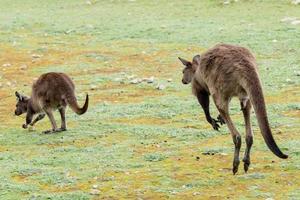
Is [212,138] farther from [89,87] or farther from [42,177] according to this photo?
[89,87]

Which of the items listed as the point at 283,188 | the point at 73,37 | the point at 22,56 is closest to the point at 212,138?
the point at 283,188

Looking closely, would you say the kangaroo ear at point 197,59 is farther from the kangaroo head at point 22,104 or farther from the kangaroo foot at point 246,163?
the kangaroo head at point 22,104

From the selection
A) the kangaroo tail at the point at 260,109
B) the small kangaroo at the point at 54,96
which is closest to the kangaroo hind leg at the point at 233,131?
the kangaroo tail at the point at 260,109

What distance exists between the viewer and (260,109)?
9.55 metres

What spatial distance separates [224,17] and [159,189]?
19017mm

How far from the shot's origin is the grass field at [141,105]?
10.5 m

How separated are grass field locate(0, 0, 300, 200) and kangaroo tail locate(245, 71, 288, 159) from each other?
0.83 meters

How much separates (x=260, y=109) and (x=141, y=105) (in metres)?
6.79

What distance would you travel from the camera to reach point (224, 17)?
93.4ft

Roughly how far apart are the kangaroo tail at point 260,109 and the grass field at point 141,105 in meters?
0.83

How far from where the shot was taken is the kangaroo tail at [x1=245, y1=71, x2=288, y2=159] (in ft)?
30.1

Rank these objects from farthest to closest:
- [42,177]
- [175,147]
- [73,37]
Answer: [73,37] < [175,147] < [42,177]

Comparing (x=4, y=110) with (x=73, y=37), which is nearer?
(x=4, y=110)

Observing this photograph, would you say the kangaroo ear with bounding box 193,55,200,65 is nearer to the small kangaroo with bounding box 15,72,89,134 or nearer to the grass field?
the grass field
